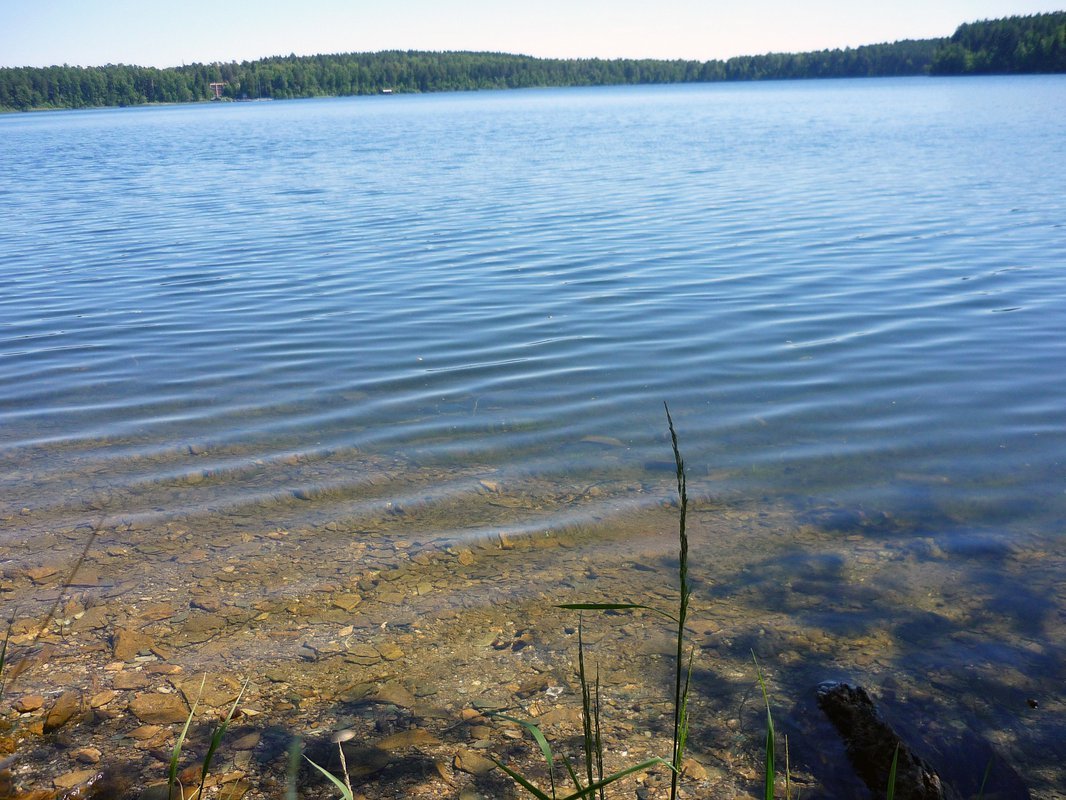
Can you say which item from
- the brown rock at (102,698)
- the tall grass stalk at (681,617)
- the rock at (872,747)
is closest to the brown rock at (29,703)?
the brown rock at (102,698)

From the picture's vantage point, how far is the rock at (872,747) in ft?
8.54

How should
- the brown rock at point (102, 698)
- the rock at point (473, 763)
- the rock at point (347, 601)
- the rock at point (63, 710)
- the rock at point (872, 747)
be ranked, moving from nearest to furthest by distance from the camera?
the rock at point (872, 747) < the rock at point (473, 763) < the rock at point (63, 710) < the brown rock at point (102, 698) < the rock at point (347, 601)

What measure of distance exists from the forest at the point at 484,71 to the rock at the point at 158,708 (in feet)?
329

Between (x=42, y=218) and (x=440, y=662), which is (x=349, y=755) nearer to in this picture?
(x=440, y=662)

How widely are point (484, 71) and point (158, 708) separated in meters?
164

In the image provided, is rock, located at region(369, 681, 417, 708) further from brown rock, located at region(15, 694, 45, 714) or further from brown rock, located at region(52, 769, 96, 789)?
brown rock, located at region(15, 694, 45, 714)

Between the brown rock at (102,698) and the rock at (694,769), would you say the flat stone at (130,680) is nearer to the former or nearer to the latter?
the brown rock at (102,698)

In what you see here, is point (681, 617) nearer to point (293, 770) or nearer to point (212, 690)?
point (293, 770)

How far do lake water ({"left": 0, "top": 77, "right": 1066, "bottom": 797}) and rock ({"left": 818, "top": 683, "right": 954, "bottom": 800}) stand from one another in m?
0.58

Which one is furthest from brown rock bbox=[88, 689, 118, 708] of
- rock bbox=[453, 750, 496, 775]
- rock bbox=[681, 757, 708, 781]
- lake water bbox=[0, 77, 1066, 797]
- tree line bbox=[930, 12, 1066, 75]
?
tree line bbox=[930, 12, 1066, 75]

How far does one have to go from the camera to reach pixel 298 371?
7.99 meters

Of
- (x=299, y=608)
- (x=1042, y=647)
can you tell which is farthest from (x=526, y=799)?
(x=1042, y=647)

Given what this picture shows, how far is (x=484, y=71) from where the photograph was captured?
15512 cm

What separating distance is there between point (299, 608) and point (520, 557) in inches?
46.5
